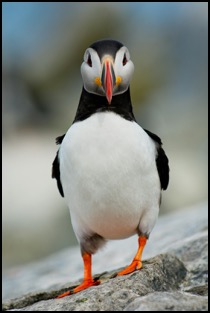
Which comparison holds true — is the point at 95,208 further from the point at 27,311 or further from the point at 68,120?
the point at 68,120

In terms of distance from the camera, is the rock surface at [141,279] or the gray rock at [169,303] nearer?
the gray rock at [169,303]

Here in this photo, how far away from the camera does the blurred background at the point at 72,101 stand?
16.0 meters

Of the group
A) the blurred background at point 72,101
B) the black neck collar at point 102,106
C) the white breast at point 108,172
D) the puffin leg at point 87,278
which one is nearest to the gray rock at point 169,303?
the white breast at point 108,172

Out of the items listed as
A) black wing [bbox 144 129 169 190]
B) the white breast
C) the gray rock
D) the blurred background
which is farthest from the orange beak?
the blurred background

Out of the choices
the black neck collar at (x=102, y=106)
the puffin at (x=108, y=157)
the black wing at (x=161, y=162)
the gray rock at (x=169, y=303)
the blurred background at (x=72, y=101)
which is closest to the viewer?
the gray rock at (x=169, y=303)

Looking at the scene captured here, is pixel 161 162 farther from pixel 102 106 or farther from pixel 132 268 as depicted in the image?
pixel 132 268

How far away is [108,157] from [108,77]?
2.31 ft

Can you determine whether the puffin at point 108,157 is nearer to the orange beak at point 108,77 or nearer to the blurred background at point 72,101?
the orange beak at point 108,77

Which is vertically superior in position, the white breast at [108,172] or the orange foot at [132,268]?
the white breast at [108,172]

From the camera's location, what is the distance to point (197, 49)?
2344cm

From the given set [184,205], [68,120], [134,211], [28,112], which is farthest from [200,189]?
[134,211]

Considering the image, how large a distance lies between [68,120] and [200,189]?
5166 mm

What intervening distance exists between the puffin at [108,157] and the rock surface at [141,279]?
0.40 meters

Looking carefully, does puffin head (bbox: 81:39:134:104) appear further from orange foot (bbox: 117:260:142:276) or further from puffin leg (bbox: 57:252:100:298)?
puffin leg (bbox: 57:252:100:298)
